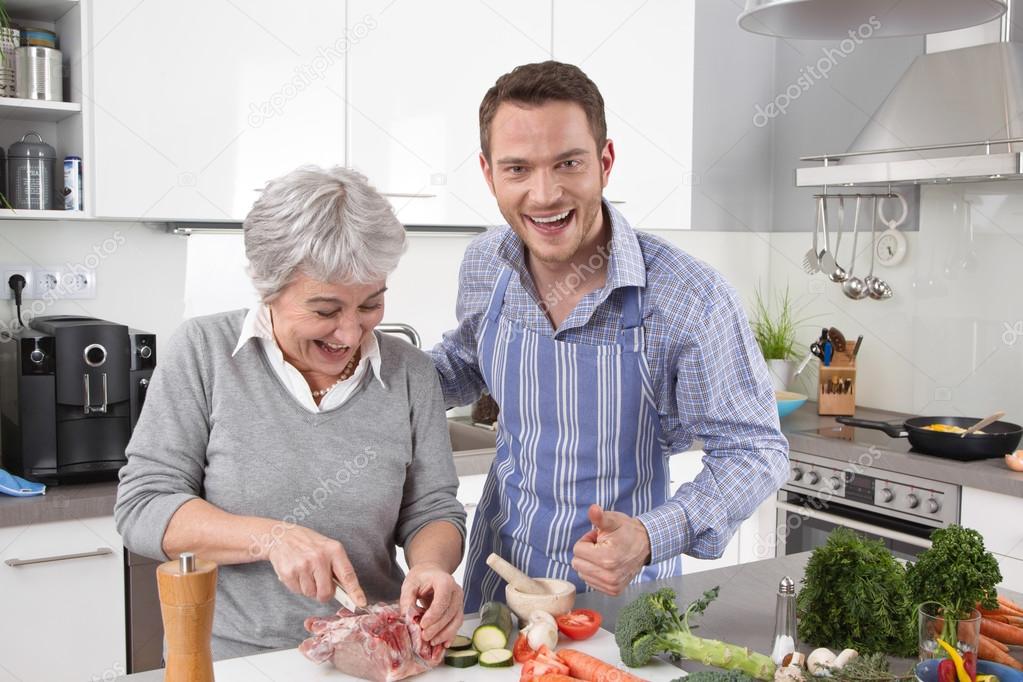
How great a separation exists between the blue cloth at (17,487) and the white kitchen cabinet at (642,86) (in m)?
1.88

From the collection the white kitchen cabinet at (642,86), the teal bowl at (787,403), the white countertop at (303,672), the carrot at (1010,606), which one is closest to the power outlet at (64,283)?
the white kitchen cabinet at (642,86)

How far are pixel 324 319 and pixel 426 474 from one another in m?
0.31

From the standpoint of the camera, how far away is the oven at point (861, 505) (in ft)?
9.36

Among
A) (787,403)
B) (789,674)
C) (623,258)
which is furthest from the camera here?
(787,403)

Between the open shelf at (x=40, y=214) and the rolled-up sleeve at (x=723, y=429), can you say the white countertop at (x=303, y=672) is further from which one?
the open shelf at (x=40, y=214)

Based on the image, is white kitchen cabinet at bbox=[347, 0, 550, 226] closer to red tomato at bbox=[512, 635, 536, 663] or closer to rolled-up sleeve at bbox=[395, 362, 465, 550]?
rolled-up sleeve at bbox=[395, 362, 465, 550]

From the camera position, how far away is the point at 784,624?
141 cm

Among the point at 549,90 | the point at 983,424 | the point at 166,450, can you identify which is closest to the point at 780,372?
the point at 983,424

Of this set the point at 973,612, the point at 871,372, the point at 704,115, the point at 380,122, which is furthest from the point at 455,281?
the point at 973,612

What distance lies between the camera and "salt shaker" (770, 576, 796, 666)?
1.39 meters

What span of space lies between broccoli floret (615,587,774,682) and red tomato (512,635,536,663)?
0.38 feet

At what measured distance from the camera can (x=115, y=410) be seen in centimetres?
253

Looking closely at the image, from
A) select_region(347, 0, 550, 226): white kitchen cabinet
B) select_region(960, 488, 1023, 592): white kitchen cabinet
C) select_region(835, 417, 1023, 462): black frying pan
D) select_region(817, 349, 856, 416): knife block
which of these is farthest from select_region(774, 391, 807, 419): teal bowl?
select_region(347, 0, 550, 226): white kitchen cabinet

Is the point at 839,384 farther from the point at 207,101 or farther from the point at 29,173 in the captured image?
the point at 29,173
